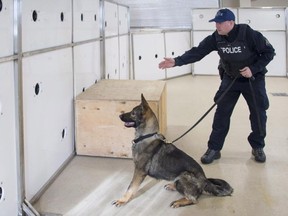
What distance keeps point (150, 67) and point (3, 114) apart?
212 inches

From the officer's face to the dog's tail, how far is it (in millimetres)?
1193

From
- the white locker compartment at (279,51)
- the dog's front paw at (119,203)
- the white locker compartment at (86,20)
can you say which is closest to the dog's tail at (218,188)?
the dog's front paw at (119,203)

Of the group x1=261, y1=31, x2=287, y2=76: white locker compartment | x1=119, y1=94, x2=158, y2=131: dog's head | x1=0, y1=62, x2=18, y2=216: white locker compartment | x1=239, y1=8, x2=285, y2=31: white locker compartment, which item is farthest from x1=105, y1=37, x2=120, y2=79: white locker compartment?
x1=261, y1=31, x2=287, y2=76: white locker compartment

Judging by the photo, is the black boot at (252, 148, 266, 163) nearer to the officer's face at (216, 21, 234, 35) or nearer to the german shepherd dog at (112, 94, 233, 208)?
the german shepherd dog at (112, 94, 233, 208)

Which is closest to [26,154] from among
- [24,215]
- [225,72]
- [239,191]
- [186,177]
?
[24,215]

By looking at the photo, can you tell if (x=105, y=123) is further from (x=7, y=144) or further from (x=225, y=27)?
(x=225, y=27)

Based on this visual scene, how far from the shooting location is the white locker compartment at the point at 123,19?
5.34 m

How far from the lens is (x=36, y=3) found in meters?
2.33

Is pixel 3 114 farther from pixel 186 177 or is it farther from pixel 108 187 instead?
pixel 186 177

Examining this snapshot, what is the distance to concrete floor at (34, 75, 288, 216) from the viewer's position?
233cm

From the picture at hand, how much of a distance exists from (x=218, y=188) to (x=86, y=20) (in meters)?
2.15

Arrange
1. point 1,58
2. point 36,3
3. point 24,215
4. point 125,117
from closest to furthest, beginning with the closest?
point 1,58 → point 24,215 → point 36,3 → point 125,117

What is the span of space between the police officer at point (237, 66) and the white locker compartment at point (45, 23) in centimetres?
87

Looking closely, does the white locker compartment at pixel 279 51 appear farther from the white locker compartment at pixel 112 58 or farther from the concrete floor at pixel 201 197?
the white locker compartment at pixel 112 58
